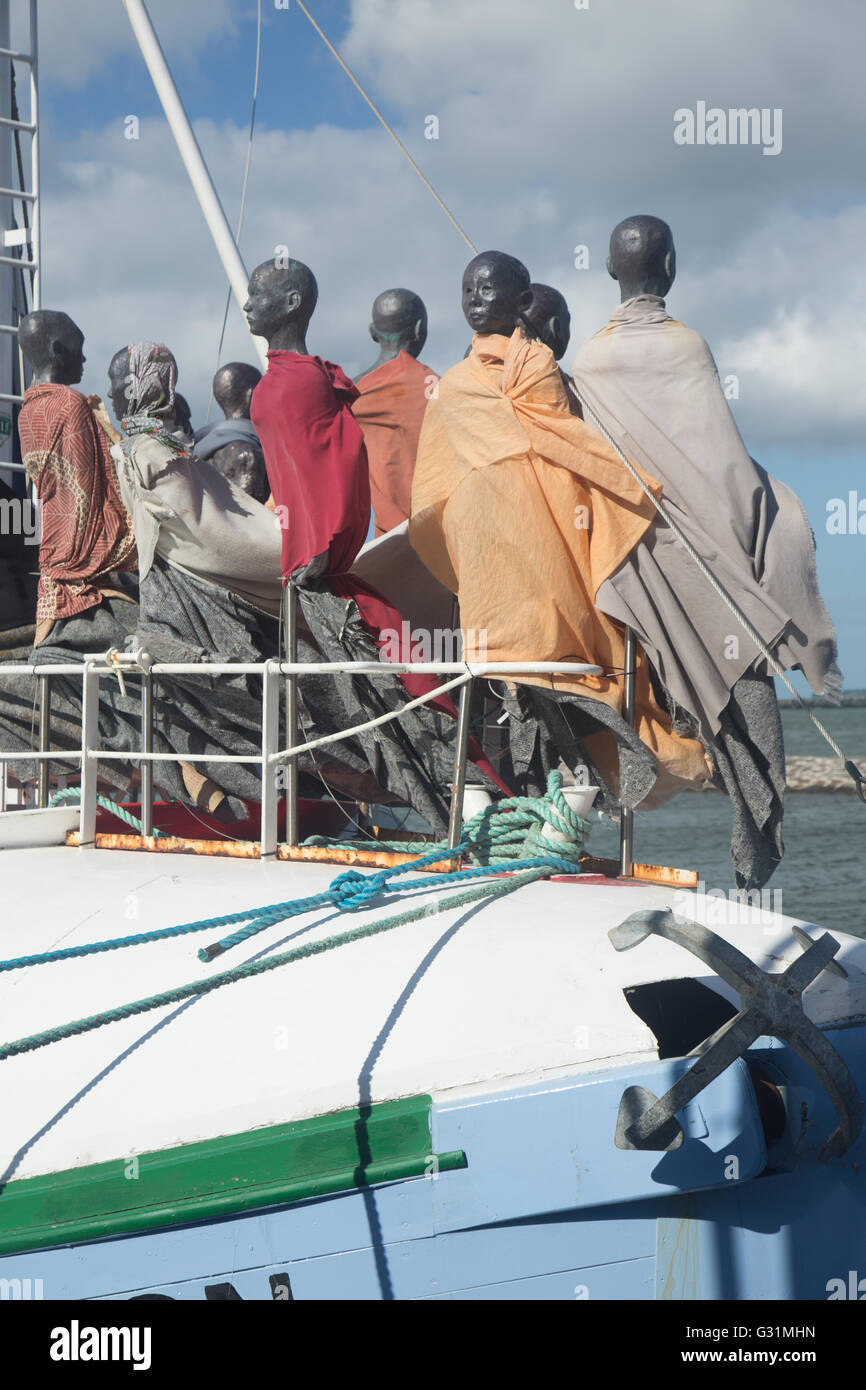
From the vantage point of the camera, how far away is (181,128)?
367 inches

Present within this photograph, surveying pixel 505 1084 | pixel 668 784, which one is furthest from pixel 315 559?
pixel 505 1084

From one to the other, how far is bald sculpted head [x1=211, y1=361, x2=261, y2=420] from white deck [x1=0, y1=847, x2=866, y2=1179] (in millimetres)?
4871

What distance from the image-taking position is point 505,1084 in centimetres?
338

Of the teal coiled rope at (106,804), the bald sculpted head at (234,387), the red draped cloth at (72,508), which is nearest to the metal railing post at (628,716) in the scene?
the teal coiled rope at (106,804)

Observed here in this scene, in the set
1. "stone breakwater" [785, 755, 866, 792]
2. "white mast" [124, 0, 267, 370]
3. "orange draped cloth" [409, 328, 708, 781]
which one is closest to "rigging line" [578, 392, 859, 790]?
"orange draped cloth" [409, 328, 708, 781]

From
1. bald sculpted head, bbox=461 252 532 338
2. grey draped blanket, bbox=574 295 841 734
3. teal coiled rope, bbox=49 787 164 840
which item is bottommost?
teal coiled rope, bbox=49 787 164 840

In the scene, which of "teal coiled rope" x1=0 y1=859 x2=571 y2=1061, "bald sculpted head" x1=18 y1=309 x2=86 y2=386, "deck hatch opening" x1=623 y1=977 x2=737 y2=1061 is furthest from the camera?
"bald sculpted head" x1=18 y1=309 x2=86 y2=386

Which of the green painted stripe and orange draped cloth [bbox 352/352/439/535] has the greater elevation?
orange draped cloth [bbox 352/352/439/535]

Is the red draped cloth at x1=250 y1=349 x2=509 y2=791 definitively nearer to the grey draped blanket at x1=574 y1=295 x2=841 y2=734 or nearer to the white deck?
the grey draped blanket at x1=574 y1=295 x2=841 y2=734

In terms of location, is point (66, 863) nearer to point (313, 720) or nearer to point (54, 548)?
point (313, 720)

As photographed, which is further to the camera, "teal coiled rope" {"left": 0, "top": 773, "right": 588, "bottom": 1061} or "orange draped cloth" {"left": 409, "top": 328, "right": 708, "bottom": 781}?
"orange draped cloth" {"left": 409, "top": 328, "right": 708, "bottom": 781}

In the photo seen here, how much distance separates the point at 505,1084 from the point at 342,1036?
0.49m

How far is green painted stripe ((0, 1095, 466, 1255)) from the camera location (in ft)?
11.0

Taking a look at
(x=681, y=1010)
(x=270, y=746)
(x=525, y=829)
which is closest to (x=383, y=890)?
(x=525, y=829)
